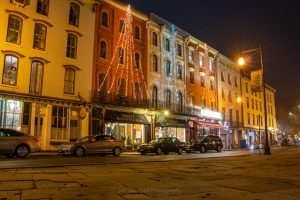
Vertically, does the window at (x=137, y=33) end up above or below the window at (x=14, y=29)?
above

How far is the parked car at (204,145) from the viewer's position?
2890 centimetres

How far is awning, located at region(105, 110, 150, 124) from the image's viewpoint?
27.1m

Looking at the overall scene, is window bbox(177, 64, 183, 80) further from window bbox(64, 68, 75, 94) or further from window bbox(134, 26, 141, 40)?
window bbox(64, 68, 75, 94)

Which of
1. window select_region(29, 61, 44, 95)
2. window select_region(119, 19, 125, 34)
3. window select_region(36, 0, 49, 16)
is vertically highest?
window select_region(119, 19, 125, 34)

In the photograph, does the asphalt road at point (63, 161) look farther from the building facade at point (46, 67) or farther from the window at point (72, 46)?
the window at point (72, 46)

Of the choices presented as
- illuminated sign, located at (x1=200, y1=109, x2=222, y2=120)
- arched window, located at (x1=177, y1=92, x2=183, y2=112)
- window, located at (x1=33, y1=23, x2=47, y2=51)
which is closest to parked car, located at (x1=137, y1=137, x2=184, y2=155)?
arched window, located at (x1=177, y1=92, x2=183, y2=112)

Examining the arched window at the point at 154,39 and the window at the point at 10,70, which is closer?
the window at the point at 10,70

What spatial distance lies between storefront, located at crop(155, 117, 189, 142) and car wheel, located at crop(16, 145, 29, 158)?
55.8ft

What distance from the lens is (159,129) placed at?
110ft

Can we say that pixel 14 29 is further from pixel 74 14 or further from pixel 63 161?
pixel 63 161

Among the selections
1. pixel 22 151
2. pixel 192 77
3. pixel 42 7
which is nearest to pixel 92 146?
pixel 22 151

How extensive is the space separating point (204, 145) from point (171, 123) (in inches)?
228

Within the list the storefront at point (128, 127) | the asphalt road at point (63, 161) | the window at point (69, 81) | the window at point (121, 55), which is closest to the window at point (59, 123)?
the window at point (69, 81)

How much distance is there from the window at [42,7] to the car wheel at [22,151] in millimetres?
12094
